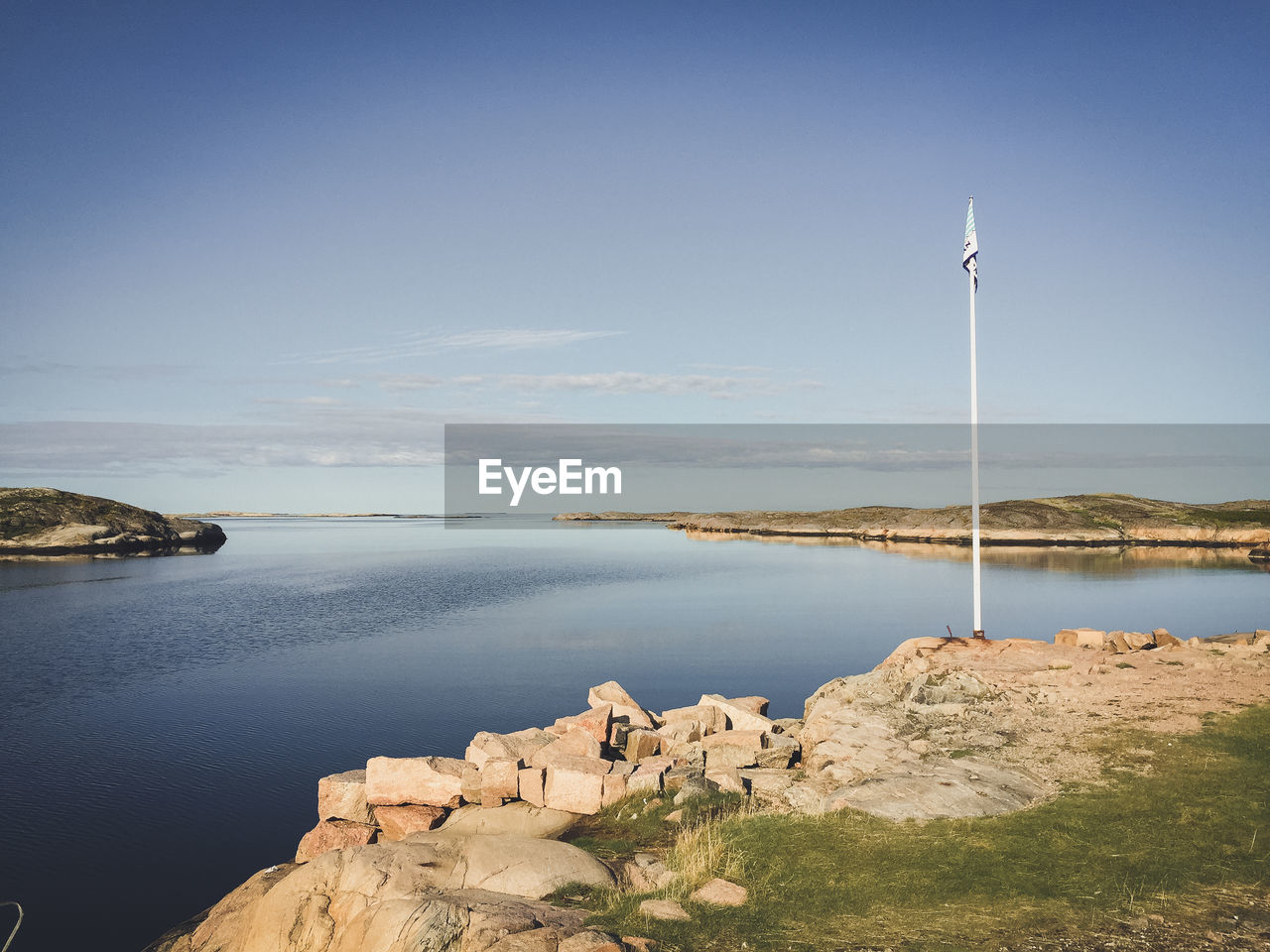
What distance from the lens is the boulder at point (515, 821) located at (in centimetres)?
1251

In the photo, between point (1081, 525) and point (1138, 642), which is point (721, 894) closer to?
point (1138, 642)

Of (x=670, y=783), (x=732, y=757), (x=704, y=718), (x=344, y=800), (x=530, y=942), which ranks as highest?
(x=530, y=942)

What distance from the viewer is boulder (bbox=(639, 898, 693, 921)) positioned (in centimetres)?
856

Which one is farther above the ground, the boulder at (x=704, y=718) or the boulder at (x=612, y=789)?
the boulder at (x=612, y=789)

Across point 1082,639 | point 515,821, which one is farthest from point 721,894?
point 1082,639

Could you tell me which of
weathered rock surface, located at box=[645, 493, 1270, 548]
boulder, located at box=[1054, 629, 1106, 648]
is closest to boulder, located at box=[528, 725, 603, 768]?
boulder, located at box=[1054, 629, 1106, 648]

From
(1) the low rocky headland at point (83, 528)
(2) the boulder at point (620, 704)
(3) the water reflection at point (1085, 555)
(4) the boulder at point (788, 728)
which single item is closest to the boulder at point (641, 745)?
(2) the boulder at point (620, 704)

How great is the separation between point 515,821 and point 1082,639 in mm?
16080

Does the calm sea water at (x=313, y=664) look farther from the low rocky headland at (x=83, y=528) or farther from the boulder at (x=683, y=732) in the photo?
the low rocky headland at (x=83, y=528)

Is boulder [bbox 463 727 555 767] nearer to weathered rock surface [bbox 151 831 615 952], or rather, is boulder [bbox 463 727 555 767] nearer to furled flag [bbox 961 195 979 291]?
weathered rock surface [bbox 151 831 615 952]

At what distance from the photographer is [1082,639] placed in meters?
21.3

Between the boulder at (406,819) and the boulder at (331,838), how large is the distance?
0.24 m

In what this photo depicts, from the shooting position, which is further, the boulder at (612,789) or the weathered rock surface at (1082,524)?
the weathered rock surface at (1082,524)

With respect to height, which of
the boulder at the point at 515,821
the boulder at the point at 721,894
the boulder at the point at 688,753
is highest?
the boulder at the point at 721,894
